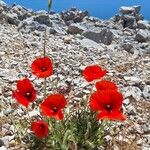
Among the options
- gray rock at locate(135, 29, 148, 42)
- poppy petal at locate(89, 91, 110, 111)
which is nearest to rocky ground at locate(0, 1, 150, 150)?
gray rock at locate(135, 29, 148, 42)

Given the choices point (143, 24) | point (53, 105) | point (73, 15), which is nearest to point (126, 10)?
point (143, 24)

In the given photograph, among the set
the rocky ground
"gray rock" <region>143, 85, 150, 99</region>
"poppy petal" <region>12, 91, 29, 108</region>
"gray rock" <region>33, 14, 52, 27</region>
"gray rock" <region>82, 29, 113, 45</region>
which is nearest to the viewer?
"poppy petal" <region>12, 91, 29, 108</region>

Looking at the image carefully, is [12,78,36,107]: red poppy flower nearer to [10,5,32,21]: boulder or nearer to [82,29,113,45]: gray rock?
[82,29,113,45]: gray rock

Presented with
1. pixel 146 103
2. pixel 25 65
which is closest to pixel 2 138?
pixel 146 103

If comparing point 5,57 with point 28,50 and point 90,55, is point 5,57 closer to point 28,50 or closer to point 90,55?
point 28,50

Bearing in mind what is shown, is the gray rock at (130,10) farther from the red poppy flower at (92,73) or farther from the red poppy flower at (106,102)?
the red poppy flower at (106,102)

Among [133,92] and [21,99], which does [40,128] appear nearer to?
[21,99]
